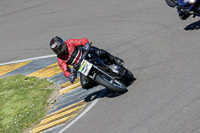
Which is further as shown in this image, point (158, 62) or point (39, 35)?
point (39, 35)

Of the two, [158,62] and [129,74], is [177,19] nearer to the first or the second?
[158,62]

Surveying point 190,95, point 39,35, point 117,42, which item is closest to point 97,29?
point 117,42

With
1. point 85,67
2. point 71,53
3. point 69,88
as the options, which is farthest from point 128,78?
point 69,88

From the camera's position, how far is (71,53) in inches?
369

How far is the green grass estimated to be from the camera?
1031cm

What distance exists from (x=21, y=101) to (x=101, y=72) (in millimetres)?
3632

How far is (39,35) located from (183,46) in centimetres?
757

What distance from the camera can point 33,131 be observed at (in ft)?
31.6

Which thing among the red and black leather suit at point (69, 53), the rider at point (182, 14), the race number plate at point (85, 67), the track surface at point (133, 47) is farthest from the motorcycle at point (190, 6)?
the race number plate at point (85, 67)

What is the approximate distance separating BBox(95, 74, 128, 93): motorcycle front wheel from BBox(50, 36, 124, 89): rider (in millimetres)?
500

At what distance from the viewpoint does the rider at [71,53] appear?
934 centimetres

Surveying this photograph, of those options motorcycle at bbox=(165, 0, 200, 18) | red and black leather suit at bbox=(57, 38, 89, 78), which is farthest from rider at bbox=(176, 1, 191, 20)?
red and black leather suit at bbox=(57, 38, 89, 78)

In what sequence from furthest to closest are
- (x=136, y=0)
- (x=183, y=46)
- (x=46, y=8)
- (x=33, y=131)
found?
(x=46, y=8), (x=136, y=0), (x=183, y=46), (x=33, y=131)

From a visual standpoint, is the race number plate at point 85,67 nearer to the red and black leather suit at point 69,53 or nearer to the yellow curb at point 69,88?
the red and black leather suit at point 69,53
